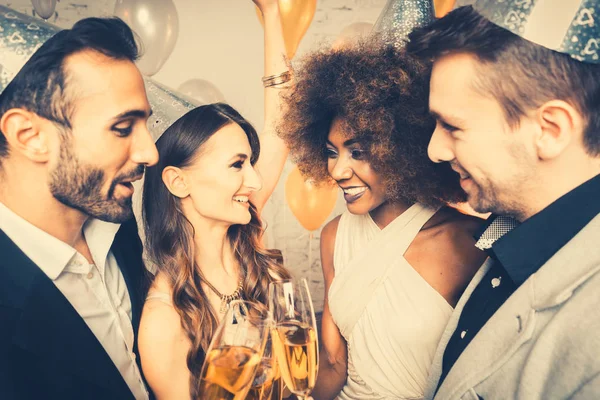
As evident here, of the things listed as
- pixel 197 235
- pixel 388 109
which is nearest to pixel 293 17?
pixel 388 109

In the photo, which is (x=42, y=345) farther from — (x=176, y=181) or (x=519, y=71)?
(x=519, y=71)

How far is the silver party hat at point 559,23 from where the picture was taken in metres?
1.06

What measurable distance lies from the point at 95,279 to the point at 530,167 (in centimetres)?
136

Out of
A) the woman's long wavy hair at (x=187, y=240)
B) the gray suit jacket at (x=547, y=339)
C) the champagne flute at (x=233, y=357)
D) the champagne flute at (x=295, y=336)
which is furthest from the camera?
the woman's long wavy hair at (x=187, y=240)

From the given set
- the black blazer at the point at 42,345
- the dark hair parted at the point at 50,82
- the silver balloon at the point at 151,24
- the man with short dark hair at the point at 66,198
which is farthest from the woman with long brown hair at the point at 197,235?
the silver balloon at the point at 151,24

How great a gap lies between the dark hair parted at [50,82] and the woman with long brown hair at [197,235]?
55 centimetres

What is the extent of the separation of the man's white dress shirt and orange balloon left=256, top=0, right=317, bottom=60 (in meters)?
1.57

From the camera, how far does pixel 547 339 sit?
1.00m

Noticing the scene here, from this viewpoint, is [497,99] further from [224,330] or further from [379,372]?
[379,372]

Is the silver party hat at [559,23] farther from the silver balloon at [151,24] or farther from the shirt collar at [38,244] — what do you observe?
the silver balloon at [151,24]

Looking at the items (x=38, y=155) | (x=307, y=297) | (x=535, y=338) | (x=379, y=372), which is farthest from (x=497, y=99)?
(x=38, y=155)

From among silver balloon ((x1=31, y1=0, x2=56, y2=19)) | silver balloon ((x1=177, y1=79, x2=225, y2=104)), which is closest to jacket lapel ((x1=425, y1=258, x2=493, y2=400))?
silver balloon ((x1=177, y1=79, x2=225, y2=104))

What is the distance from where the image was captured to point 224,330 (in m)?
1.11

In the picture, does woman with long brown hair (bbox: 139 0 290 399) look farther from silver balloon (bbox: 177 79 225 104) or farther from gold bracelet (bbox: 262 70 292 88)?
silver balloon (bbox: 177 79 225 104)
